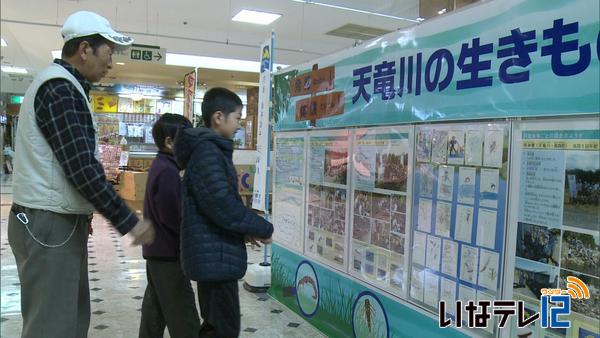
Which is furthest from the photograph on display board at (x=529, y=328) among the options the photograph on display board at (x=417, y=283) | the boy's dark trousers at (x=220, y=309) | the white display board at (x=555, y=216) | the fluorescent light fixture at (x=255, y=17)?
the fluorescent light fixture at (x=255, y=17)

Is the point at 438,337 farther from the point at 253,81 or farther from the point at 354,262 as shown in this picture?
the point at 253,81

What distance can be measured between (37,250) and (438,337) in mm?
1824

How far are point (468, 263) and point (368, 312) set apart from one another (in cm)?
88

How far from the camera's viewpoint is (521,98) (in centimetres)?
190

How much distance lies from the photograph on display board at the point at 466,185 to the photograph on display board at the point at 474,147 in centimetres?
4

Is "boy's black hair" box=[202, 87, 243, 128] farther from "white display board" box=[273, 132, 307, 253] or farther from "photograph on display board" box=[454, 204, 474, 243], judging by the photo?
"white display board" box=[273, 132, 307, 253]

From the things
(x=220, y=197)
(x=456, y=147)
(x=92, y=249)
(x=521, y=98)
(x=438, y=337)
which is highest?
(x=521, y=98)

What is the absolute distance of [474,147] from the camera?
2.12m

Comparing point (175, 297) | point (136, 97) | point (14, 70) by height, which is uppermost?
point (14, 70)

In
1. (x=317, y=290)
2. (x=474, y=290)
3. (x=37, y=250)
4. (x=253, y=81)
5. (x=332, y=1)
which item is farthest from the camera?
(x=253, y=81)

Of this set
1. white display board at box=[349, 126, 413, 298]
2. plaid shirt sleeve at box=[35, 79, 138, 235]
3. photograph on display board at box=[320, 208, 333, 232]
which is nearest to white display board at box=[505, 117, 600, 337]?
white display board at box=[349, 126, 413, 298]

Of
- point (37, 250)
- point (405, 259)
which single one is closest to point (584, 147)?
point (405, 259)

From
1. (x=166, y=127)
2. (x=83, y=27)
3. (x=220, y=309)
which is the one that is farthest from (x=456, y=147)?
(x=83, y=27)

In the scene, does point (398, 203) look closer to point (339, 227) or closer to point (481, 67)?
point (339, 227)
